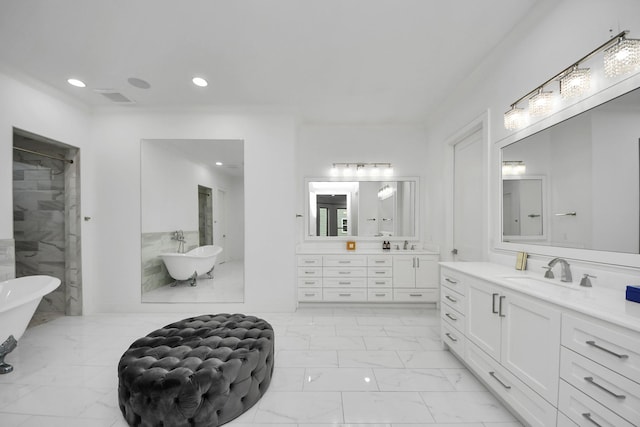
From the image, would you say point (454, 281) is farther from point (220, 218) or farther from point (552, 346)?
point (220, 218)

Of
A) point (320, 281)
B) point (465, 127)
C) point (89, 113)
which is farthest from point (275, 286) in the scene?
point (89, 113)

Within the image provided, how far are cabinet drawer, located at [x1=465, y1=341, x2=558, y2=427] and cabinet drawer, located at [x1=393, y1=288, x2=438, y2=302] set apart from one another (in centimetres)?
155

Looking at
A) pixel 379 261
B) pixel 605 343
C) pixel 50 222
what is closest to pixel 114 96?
pixel 50 222

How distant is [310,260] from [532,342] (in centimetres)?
261

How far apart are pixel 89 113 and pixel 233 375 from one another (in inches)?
159

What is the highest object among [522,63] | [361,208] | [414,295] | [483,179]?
[522,63]

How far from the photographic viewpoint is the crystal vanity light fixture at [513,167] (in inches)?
83.7

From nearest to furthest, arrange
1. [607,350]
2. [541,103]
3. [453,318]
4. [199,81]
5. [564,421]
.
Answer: [607,350], [564,421], [541,103], [453,318], [199,81]

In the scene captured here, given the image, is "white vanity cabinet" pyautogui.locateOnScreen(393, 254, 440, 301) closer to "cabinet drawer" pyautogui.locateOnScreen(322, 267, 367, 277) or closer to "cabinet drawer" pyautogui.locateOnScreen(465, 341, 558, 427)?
"cabinet drawer" pyautogui.locateOnScreen(322, 267, 367, 277)

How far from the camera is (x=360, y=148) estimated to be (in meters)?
4.16

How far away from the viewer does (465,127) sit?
298 centimetres

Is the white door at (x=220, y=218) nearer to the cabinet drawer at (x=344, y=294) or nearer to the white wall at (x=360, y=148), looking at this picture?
the white wall at (x=360, y=148)

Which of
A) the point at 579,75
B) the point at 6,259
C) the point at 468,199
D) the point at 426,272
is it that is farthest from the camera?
the point at 426,272

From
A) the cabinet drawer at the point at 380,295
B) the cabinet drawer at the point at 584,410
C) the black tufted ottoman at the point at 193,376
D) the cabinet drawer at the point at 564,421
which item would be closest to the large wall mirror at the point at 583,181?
the cabinet drawer at the point at 584,410
